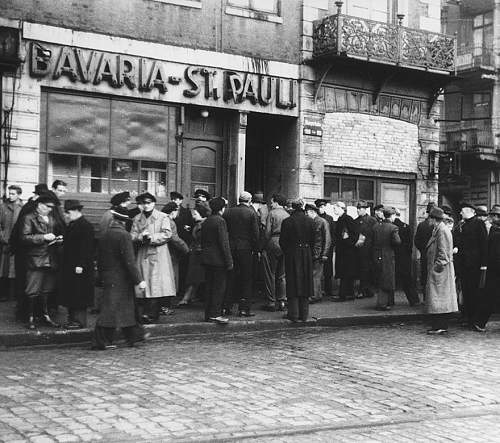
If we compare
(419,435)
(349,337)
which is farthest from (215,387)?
(349,337)

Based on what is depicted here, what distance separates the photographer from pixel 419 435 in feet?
21.6

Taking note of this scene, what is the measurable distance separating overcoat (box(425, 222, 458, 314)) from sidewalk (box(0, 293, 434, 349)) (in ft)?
5.41

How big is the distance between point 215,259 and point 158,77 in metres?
5.76

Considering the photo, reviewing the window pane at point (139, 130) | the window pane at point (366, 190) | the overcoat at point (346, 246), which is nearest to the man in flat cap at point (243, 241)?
the overcoat at point (346, 246)

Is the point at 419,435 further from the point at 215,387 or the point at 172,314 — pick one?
the point at 172,314

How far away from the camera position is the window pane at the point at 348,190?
19.5 metres

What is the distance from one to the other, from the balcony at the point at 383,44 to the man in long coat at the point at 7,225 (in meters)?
8.01

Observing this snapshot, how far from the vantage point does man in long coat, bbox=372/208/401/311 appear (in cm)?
1505

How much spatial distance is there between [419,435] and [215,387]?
90.8 inches

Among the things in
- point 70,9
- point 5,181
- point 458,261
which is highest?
point 70,9

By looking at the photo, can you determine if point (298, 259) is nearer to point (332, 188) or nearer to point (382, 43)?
point (332, 188)

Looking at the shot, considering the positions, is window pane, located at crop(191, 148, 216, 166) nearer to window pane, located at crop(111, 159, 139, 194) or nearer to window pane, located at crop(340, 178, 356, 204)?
window pane, located at crop(111, 159, 139, 194)

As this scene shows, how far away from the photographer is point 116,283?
10.4m

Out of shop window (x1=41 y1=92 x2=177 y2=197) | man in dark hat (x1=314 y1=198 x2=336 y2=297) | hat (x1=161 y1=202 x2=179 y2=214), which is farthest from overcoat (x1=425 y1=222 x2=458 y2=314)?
shop window (x1=41 y1=92 x2=177 y2=197)
